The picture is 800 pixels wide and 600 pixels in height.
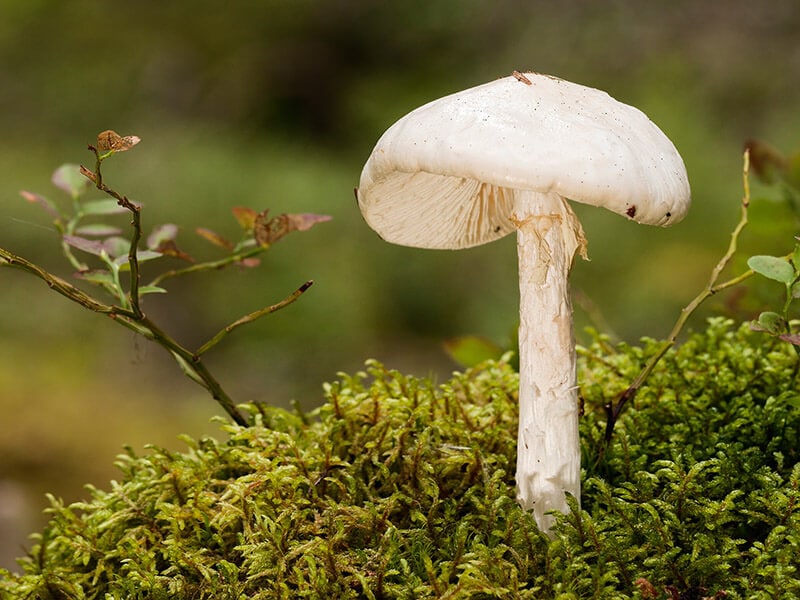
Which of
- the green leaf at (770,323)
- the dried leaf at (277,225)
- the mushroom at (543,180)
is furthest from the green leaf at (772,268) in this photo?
the dried leaf at (277,225)

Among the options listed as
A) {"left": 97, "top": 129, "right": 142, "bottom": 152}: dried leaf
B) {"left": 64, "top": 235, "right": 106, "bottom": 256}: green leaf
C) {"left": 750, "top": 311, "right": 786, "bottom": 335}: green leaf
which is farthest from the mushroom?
{"left": 64, "top": 235, "right": 106, "bottom": 256}: green leaf

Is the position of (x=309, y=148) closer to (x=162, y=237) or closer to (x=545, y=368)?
(x=162, y=237)

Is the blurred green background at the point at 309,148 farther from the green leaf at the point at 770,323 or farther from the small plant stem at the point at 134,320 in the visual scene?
the green leaf at the point at 770,323

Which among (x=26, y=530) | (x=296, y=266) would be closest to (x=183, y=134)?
(x=296, y=266)

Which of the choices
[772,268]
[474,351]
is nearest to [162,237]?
[474,351]

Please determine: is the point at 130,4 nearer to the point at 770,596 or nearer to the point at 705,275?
the point at 705,275
